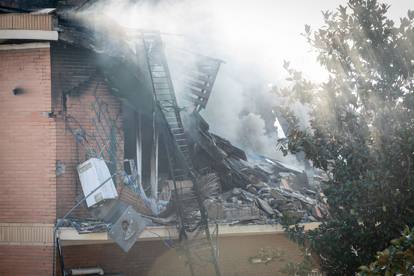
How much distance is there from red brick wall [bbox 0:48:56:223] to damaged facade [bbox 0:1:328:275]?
0.7 inches

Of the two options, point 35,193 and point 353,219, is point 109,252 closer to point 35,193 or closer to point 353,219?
point 35,193

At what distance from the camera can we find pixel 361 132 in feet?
25.5

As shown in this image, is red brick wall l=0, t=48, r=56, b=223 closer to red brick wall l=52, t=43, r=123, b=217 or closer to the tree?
red brick wall l=52, t=43, r=123, b=217

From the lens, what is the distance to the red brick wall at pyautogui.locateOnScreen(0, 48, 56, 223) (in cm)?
1048

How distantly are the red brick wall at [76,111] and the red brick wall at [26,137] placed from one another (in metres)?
0.17

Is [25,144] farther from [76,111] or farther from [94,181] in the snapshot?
[94,181]

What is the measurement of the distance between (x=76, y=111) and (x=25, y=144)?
1.03 metres

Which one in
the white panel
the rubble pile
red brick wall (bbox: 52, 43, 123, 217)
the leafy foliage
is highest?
red brick wall (bbox: 52, 43, 123, 217)

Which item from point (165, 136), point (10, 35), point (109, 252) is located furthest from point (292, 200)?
point (10, 35)

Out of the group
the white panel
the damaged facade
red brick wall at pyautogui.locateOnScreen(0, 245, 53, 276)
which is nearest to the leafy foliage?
the damaged facade

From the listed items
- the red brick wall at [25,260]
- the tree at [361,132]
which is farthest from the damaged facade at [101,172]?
the tree at [361,132]

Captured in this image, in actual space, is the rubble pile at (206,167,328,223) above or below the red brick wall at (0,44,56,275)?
below

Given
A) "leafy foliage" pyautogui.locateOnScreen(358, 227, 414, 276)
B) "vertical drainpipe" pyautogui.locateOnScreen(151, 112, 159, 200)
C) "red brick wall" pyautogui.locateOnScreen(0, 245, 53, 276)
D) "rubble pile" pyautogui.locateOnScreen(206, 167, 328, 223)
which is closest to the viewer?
"leafy foliage" pyautogui.locateOnScreen(358, 227, 414, 276)

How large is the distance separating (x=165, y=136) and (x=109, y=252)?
2233 millimetres
